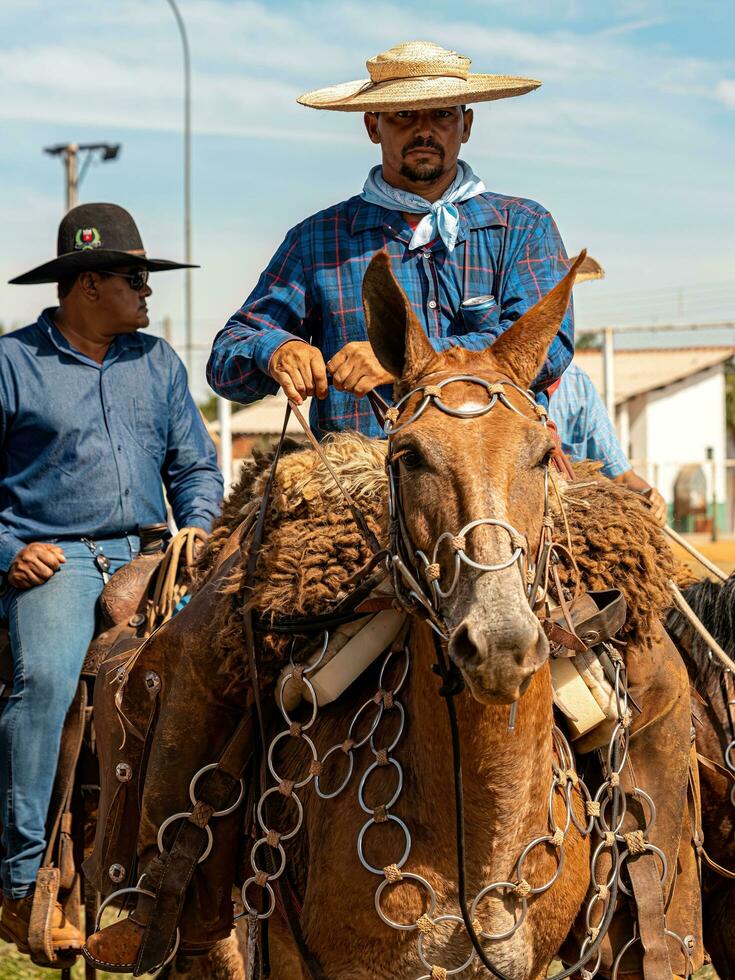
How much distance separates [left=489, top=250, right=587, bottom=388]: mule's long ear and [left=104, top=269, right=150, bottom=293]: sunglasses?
303 centimetres

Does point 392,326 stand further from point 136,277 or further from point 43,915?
point 43,915

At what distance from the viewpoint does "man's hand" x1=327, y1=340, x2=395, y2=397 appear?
12.3 ft

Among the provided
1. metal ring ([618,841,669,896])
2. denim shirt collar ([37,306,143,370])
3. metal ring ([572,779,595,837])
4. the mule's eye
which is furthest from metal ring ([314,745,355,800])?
denim shirt collar ([37,306,143,370])

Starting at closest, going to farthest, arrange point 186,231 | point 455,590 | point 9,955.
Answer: point 455,590, point 9,955, point 186,231

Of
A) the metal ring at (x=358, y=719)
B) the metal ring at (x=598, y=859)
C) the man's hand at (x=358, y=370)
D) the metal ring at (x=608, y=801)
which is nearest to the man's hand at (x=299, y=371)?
→ the man's hand at (x=358, y=370)

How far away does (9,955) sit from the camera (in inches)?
280

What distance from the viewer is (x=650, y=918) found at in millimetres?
4027

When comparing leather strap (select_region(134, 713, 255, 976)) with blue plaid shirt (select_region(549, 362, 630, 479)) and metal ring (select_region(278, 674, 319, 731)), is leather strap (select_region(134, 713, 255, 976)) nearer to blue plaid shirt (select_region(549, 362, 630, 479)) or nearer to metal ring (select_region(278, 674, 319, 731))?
metal ring (select_region(278, 674, 319, 731))

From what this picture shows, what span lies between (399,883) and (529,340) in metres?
1.52

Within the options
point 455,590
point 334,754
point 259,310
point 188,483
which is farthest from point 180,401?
point 455,590

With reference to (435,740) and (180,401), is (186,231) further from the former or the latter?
(435,740)

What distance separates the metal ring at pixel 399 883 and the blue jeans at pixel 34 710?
8.21ft

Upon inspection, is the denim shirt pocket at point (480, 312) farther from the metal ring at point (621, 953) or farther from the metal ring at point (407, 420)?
the metal ring at point (621, 953)

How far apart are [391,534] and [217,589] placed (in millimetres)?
1012
